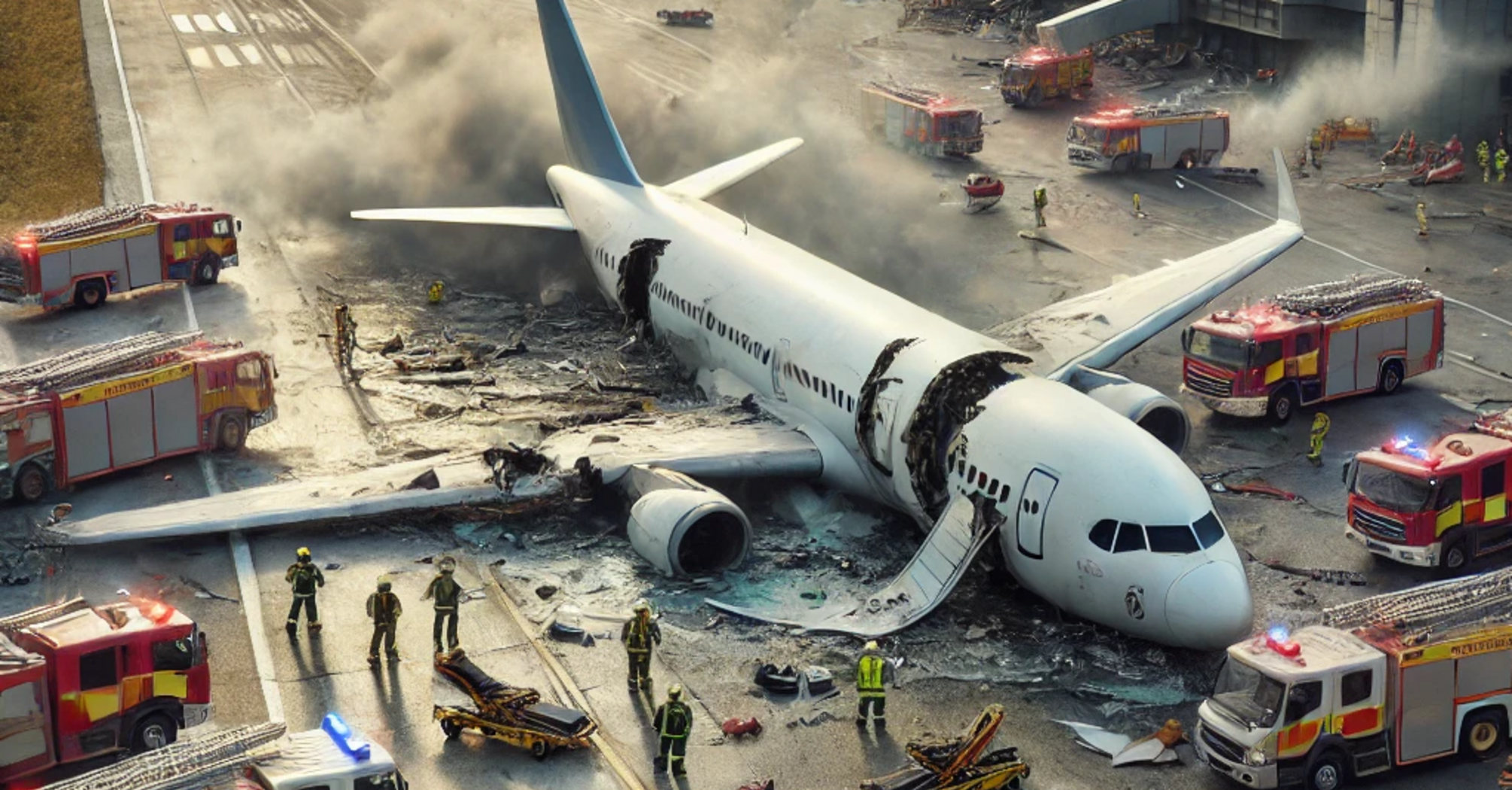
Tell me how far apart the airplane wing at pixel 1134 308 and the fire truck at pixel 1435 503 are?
7.88m

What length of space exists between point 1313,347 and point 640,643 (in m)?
22.8

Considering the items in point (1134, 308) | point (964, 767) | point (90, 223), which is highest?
point (90, 223)

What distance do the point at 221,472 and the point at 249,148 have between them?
96.8 feet

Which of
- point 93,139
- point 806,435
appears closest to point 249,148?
point 93,139

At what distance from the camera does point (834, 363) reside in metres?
38.3

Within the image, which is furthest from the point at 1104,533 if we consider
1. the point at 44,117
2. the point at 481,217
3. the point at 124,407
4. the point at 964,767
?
the point at 44,117

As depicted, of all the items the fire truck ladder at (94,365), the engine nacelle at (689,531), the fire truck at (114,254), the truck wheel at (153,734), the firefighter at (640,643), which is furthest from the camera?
the fire truck at (114,254)

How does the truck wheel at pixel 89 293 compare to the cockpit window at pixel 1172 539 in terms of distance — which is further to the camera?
the truck wheel at pixel 89 293

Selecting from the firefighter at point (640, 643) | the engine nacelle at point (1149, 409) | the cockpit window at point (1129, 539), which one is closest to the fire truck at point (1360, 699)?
the cockpit window at point (1129, 539)

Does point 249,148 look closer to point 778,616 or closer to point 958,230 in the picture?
point 958,230

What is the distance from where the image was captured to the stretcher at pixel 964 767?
2677 cm

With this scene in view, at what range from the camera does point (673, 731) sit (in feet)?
90.6

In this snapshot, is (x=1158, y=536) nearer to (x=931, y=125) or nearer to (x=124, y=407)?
(x=124, y=407)

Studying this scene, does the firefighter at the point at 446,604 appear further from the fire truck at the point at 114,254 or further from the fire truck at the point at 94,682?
the fire truck at the point at 114,254
